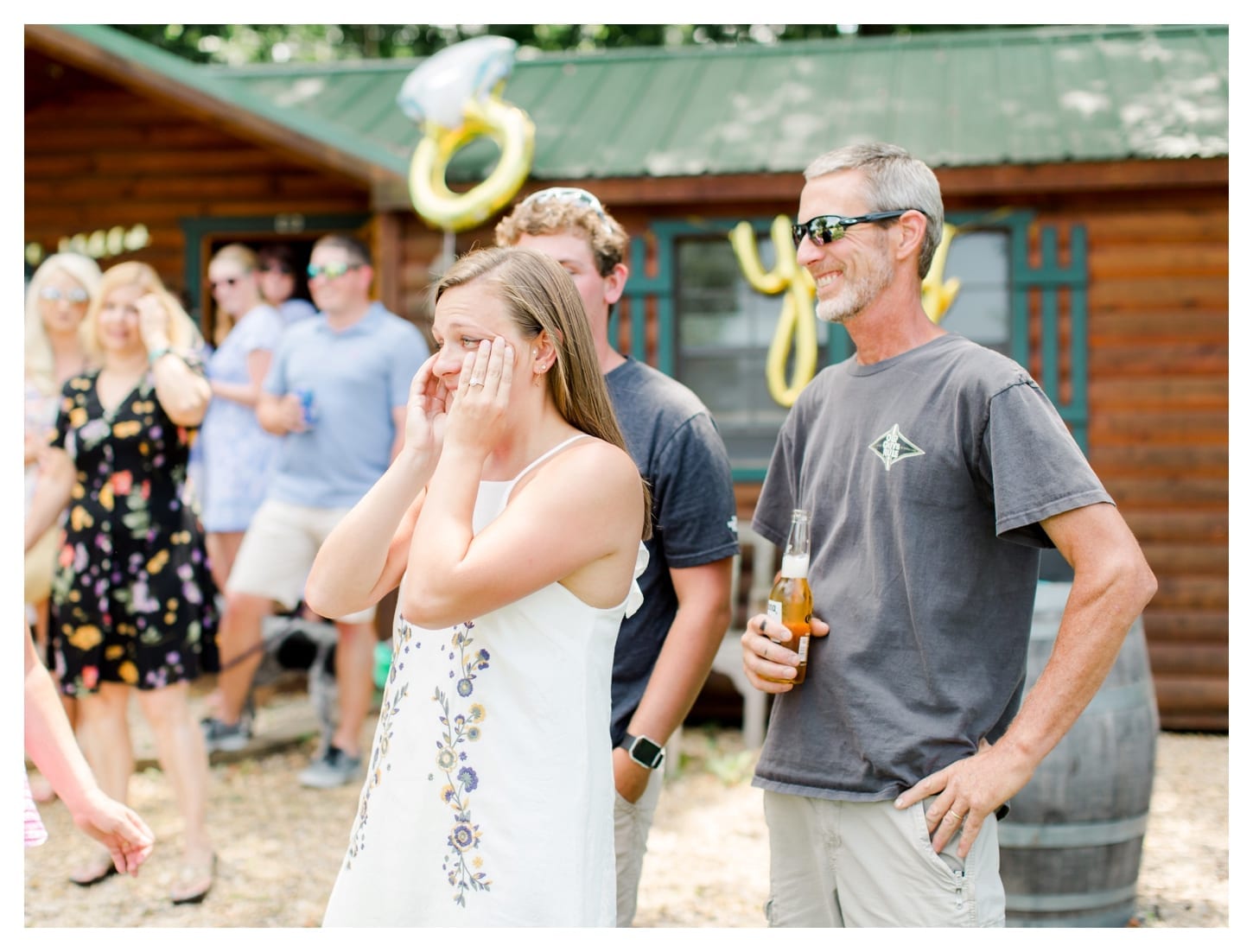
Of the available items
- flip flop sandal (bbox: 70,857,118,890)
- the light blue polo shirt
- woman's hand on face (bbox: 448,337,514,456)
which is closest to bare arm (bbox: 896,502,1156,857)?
woman's hand on face (bbox: 448,337,514,456)

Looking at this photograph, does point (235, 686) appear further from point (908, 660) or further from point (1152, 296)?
point (1152, 296)

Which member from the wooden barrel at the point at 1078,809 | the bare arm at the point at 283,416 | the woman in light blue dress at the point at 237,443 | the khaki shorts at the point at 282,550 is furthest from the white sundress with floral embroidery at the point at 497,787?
the woman in light blue dress at the point at 237,443

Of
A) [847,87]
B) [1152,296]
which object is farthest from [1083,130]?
[847,87]

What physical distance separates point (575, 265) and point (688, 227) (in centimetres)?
411

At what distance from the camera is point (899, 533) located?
6.59 feet

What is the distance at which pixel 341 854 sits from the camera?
4.39 meters

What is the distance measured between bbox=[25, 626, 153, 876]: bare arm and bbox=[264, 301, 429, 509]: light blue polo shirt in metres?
3.14

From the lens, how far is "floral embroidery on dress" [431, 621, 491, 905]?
5.65 ft

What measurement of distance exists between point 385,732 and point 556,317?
724 millimetres

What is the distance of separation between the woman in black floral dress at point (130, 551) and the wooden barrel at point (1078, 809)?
2709mm

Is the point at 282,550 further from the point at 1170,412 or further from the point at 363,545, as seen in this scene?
the point at 1170,412

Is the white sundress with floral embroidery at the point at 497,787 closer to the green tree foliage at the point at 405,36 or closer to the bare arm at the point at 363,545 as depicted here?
the bare arm at the point at 363,545

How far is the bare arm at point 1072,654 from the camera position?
1821 millimetres

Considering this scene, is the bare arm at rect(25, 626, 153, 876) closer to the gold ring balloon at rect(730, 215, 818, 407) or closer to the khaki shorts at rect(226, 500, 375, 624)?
the khaki shorts at rect(226, 500, 375, 624)
